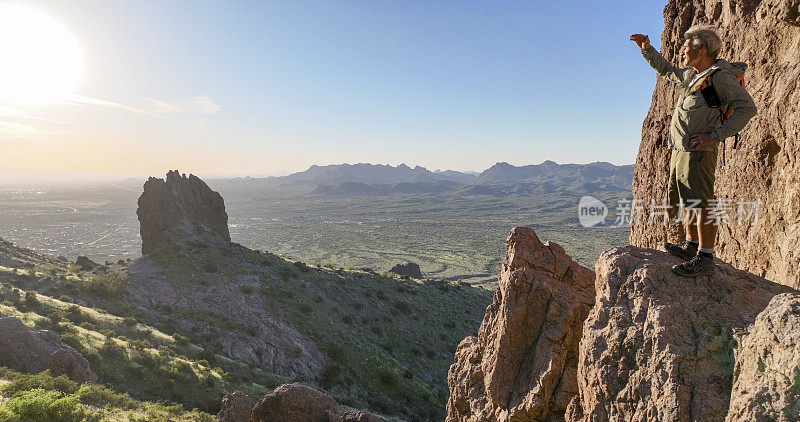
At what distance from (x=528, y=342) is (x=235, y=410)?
524 inches

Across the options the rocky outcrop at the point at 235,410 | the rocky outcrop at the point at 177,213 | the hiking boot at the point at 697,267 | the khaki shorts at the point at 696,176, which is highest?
the khaki shorts at the point at 696,176

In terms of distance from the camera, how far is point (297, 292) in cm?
3581

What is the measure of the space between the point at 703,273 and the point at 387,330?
104ft

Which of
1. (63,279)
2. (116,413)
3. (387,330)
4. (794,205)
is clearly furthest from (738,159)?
(63,279)

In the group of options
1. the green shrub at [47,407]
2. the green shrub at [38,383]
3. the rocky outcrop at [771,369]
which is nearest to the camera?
the rocky outcrop at [771,369]

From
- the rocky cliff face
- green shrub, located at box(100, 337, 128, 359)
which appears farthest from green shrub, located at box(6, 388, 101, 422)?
the rocky cliff face

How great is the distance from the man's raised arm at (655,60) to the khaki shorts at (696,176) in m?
1.37

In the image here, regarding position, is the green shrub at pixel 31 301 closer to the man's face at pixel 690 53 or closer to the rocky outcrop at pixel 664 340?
the rocky outcrop at pixel 664 340

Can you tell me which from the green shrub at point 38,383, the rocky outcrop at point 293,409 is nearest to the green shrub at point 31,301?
the green shrub at point 38,383

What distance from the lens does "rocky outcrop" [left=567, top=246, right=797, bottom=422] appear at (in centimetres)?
400

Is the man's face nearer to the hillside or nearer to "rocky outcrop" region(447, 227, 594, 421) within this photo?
"rocky outcrop" region(447, 227, 594, 421)

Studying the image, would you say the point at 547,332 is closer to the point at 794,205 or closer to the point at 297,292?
the point at 794,205

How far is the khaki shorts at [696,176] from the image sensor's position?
4.90 metres

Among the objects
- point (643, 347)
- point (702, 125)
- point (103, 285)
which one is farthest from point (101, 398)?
point (702, 125)
